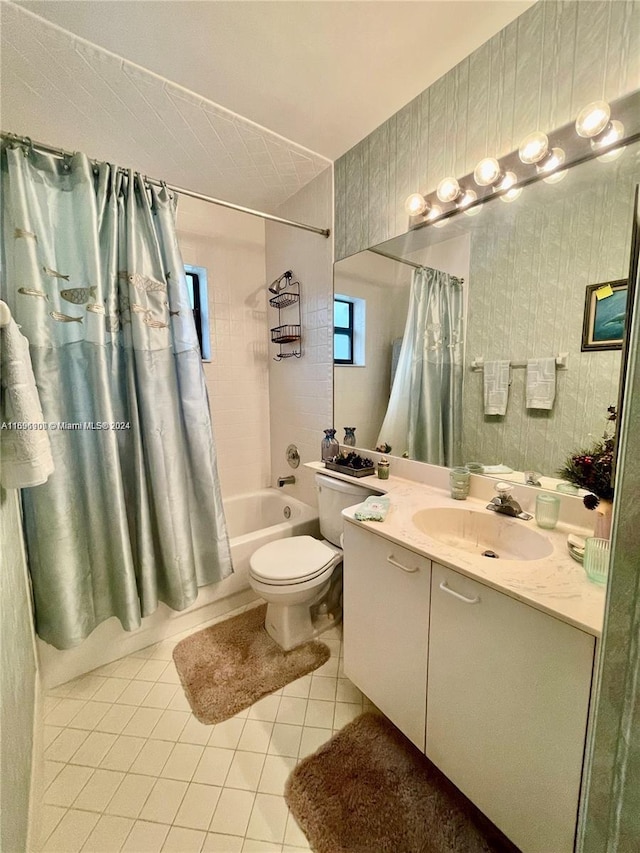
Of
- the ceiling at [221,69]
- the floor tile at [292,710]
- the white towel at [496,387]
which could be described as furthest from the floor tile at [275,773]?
the ceiling at [221,69]

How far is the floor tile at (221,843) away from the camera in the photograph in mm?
918

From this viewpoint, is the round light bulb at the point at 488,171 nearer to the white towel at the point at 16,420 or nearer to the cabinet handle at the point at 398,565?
the cabinet handle at the point at 398,565

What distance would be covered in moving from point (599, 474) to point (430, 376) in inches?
29.8

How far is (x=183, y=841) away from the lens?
0.94 m

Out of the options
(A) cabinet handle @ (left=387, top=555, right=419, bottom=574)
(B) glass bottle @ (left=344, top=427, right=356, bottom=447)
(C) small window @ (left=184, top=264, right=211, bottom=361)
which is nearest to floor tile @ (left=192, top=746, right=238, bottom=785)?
(A) cabinet handle @ (left=387, top=555, right=419, bottom=574)

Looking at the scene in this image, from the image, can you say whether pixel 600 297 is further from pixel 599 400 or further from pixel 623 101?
pixel 623 101

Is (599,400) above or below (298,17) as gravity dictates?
below

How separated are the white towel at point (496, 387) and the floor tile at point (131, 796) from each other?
5.84ft

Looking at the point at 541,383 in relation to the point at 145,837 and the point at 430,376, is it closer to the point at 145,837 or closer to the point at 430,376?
the point at 430,376

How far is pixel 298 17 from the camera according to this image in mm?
1124

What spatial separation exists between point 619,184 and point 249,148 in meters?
1.66

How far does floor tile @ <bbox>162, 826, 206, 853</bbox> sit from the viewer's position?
92 cm

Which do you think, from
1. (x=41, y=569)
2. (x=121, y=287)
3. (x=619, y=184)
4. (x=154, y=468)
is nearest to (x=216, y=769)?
(x=41, y=569)

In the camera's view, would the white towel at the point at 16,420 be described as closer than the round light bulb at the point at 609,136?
Yes
